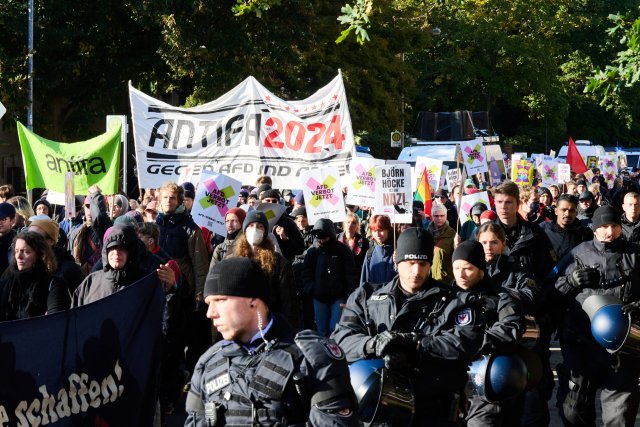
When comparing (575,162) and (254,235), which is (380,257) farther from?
(575,162)

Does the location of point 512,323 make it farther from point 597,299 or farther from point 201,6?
point 201,6

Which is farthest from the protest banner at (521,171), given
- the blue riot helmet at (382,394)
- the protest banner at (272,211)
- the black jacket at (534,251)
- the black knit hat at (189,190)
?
the blue riot helmet at (382,394)

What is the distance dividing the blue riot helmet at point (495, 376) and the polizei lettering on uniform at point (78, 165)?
7.98m

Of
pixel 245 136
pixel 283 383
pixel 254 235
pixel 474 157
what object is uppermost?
pixel 245 136

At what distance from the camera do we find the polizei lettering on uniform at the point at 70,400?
520 cm

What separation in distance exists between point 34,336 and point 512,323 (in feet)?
8.65

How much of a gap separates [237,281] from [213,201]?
803cm

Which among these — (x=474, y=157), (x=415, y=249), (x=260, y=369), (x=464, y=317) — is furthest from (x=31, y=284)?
(x=474, y=157)

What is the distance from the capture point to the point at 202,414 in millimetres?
4105

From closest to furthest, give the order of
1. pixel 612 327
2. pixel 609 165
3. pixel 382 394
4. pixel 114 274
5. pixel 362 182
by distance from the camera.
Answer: pixel 382 394 → pixel 114 274 → pixel 612 327 → pixel 362 182 → pixel 609 165

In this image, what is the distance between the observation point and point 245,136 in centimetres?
1398

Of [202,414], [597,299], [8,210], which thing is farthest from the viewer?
[8,210]

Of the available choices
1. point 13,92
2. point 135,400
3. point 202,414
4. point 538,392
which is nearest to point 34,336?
point 135,400

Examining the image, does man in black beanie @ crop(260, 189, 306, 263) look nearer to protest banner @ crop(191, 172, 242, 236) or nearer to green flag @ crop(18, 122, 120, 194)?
protest banner @ crop(191, 172, 242, 236)
